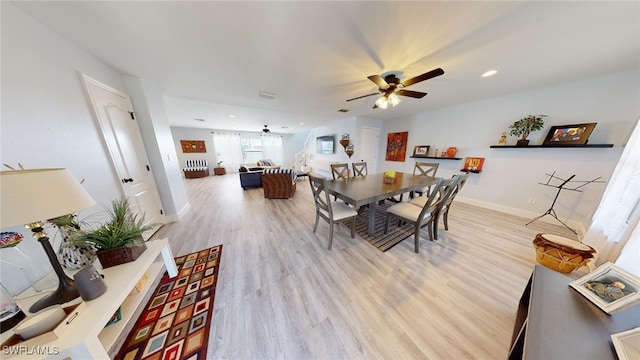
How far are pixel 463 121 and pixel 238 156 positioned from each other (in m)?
8.24

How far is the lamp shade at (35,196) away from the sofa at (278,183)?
298 cm

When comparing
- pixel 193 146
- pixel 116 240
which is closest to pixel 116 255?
pixel 116 240

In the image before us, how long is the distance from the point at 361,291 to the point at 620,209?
2478 mm

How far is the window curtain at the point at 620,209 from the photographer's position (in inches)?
54.9

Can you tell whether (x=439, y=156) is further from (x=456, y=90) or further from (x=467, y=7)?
(x=467, y=7)

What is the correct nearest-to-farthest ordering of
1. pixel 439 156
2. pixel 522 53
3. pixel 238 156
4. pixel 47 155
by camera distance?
pixel 47 155, pixel 522 53, pixel 439 156, pixel 238 156

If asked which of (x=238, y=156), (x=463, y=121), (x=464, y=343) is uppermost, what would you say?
(x=463, y=121)

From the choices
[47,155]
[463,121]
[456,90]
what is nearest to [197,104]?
[47,155]

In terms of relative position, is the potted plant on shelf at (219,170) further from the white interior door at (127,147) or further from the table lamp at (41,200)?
the table lamp at (41,200)

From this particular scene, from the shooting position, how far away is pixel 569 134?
2418mm

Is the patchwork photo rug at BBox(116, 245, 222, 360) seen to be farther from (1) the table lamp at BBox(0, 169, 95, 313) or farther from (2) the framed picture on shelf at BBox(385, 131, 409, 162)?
(2) the framed picture on shelf at BBox(385, 131, 409, 162)

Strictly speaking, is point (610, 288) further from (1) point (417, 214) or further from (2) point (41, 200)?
(2) point (41, 200)

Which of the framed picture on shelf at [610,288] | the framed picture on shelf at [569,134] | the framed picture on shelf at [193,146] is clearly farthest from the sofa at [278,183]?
the framed picture on shelf at [193,146]

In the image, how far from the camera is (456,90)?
8.79ft
